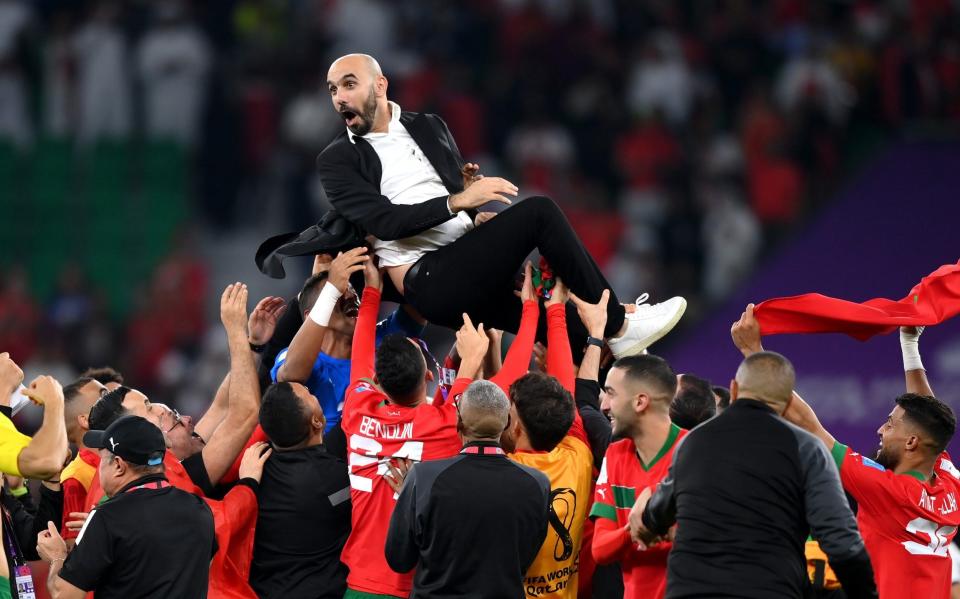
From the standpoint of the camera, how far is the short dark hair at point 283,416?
5879mm

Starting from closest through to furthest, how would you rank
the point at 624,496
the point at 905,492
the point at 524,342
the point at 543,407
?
the point at 624,496, the point at 543,407, the point at 905,492, the point at 524,342

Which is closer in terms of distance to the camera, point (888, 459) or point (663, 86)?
point (888, 459)

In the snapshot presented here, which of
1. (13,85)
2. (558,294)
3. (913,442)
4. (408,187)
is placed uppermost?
(13,85)

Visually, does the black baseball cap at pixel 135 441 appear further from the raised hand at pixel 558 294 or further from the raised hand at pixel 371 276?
the raised hand at pixel 558 294

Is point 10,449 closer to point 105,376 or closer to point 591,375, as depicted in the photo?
point 105,376

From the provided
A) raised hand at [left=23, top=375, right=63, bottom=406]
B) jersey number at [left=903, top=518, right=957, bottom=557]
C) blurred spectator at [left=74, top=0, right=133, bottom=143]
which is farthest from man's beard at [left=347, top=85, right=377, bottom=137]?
blurred spectator at [left=74, top=0, right=133, bottom=143]

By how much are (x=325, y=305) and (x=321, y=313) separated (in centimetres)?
4

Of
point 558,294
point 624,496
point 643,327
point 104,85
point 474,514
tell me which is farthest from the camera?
point 104,85

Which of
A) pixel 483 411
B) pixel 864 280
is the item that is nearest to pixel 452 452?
pixel 483 411

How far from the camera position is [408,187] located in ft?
20.7

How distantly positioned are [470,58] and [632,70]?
1.72 metres

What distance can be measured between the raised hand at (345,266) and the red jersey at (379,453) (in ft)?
2.22

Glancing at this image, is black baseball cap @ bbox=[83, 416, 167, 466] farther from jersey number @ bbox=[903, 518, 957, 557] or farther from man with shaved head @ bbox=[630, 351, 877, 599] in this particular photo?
jersey number @ bbox=[903, 518, 957, 557]

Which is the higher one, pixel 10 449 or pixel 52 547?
pixel 10 449
